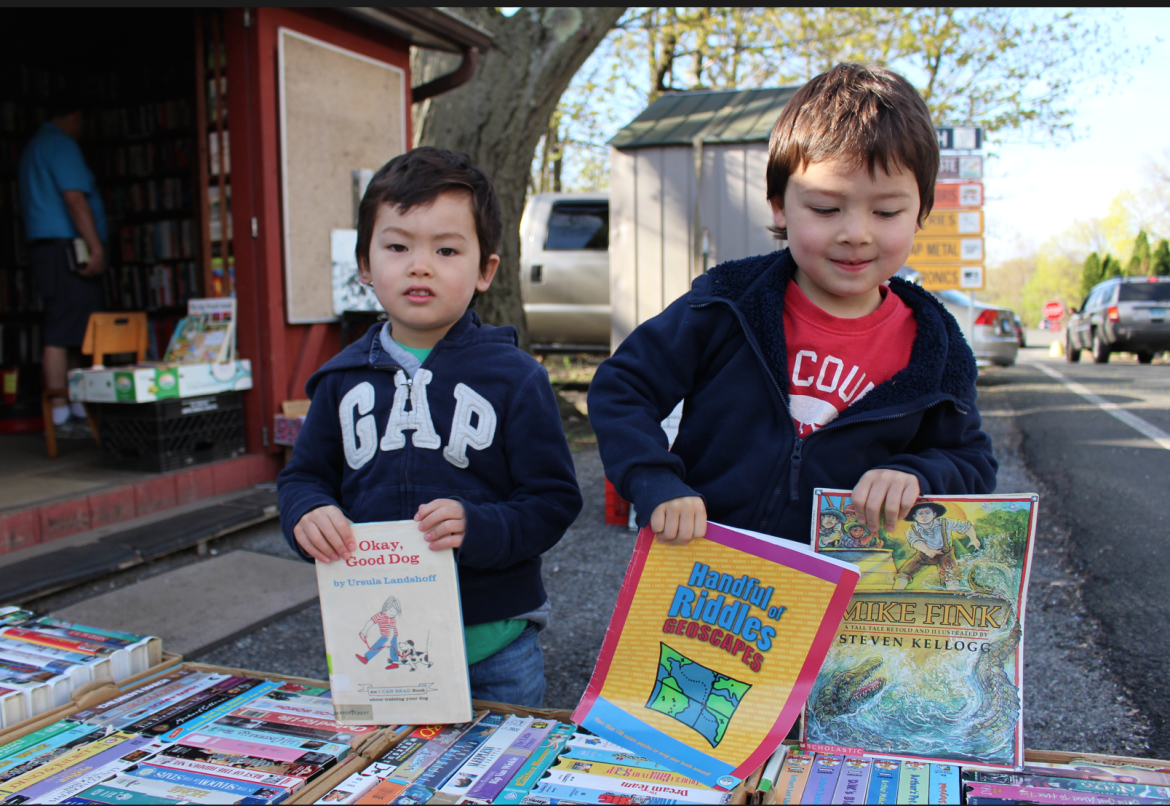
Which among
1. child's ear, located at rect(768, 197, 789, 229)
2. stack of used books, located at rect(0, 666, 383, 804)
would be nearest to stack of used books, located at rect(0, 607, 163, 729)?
stack of used books, located at rect(0, 666, 383, 804)

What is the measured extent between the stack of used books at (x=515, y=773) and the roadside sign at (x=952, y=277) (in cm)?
778

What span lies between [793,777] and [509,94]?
6359 millimetres

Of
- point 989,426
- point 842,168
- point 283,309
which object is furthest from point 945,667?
point 989,426

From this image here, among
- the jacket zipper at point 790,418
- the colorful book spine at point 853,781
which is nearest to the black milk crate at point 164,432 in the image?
the jacket zipper at point 790,418

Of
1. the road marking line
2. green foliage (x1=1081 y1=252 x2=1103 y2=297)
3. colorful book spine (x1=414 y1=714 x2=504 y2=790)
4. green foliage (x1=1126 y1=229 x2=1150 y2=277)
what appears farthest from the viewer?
green foliage (x1=1081 y1=252 x2=1103 y2=297)

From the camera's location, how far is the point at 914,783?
121 centimetres

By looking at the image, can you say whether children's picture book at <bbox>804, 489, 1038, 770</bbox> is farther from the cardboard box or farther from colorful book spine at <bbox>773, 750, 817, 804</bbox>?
the cardboard box

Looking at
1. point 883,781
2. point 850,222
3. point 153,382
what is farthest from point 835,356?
point 153,382

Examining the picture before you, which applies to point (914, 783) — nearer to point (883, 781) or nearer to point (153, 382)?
point (883, 781)

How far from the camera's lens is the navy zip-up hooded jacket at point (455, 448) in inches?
62.5

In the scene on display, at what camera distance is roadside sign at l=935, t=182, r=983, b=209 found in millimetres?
7934

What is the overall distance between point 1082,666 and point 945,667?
172 centimetres

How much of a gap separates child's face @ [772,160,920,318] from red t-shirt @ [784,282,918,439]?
0.31ft

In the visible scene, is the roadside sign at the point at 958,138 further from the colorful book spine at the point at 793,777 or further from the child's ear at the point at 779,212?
the colorful book spine at the point at 793,777
